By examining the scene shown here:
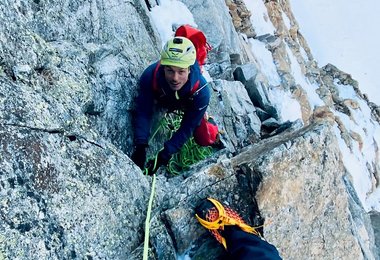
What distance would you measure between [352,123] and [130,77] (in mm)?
15960

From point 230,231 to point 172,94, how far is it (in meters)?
1.82

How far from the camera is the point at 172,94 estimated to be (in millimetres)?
5793

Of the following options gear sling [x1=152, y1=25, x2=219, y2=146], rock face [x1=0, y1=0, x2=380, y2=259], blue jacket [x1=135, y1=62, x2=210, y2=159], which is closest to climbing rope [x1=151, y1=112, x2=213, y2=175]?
gear sling [x1=152, y1=25, x2=219, y2=146]

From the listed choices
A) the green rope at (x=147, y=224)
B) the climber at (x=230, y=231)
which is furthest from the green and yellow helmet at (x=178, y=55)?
the climber at (x=230, y=231)

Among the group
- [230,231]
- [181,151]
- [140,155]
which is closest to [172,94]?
[140,155]

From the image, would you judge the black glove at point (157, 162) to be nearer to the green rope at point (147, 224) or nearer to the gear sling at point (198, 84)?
the gear sling at point (198, 84)

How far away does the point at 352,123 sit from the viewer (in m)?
20.5

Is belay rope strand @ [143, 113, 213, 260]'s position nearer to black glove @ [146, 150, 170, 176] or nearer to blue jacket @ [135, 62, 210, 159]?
black glove @ [146, 150, 170, 176]

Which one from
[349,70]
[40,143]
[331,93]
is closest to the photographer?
[40,143]

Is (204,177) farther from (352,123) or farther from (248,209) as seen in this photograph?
(352,123)

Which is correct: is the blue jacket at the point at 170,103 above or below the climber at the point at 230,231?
above

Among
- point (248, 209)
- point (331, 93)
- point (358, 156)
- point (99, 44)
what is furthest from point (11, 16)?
point (331, 93)

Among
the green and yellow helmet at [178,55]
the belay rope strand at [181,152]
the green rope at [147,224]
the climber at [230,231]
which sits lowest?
the climber at [230,231]

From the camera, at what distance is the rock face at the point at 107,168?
375 centimetres
